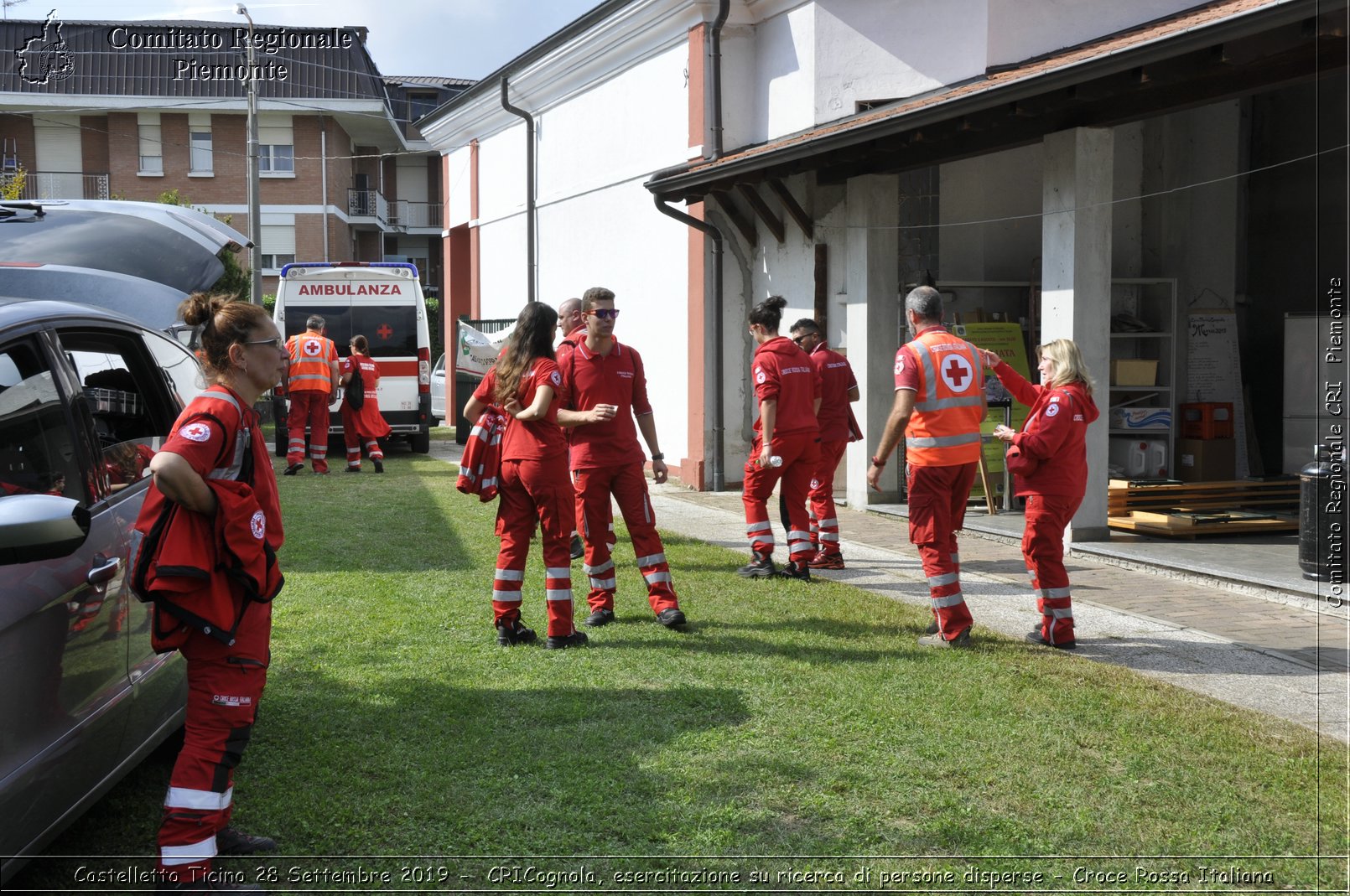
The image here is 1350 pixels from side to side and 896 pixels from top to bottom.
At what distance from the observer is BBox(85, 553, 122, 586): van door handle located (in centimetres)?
354

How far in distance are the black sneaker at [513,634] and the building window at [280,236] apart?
3824cm

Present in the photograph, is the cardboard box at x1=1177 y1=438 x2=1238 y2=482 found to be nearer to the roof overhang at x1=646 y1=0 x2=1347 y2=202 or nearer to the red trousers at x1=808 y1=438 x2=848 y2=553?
the roof overhang at x1=646 y1=0 x2=1347 y2=202

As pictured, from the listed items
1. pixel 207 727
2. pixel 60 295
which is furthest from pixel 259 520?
pixel 60 295

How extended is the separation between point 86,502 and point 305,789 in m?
1.38

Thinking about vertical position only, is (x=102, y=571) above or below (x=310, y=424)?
below

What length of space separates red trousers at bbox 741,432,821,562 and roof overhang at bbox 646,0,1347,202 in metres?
2.99

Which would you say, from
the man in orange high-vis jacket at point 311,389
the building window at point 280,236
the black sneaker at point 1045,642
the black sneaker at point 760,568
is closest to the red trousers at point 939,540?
the black sneaker at point 1045,642

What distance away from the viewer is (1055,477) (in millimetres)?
6594

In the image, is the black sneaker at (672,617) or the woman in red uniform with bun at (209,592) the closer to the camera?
the woman in red uniform with bun at (209,592)

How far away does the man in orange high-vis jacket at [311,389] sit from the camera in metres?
15.4

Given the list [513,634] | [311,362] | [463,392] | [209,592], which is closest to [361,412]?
[311,362]

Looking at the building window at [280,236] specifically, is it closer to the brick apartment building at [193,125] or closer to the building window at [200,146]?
the brick apartment building at [193,125]

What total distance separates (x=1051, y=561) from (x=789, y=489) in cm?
232

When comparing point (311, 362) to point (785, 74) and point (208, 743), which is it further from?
point (208, 743)
